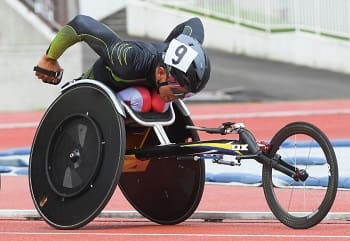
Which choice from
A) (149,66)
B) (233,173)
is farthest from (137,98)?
(233,173)

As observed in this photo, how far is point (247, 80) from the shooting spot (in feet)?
93.0

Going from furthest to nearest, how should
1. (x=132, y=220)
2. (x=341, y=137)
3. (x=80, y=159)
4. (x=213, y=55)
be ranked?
(x=213, y=55) → (x=341, y=137) → (x=132, y=220) → (x=80, y=159)

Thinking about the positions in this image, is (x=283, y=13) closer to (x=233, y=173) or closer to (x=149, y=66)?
(x=233, y=173)

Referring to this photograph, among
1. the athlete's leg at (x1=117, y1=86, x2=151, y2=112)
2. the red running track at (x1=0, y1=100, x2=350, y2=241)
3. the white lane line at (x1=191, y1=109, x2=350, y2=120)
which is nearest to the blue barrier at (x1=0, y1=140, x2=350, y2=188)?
the red running track at (x1=0, y1=100, x2=350, y2=241)

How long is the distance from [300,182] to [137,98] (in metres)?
1.33

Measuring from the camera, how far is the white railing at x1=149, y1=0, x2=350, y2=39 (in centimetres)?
3052

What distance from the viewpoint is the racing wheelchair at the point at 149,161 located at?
8.21 metres

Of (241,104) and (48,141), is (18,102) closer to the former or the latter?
(241,104)

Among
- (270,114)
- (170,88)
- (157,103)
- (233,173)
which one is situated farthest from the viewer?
(270,114)

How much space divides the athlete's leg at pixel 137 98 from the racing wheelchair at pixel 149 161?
0.06 metres

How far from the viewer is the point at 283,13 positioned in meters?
31.4

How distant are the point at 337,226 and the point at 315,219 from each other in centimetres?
39

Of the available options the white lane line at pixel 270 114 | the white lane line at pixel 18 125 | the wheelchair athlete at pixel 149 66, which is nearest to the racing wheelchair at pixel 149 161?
the wheelchair athlete at pixel 149 66

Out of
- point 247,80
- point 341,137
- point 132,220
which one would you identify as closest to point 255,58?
point 247,80
